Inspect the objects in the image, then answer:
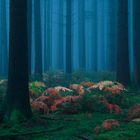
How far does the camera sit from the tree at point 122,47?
17109mm

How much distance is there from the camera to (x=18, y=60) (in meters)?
10.1

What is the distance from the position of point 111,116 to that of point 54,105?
6.41ft

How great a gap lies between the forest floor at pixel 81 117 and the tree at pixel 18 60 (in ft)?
1.86

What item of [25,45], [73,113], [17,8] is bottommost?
[73,113]

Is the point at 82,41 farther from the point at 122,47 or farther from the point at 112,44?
the point at 122,47

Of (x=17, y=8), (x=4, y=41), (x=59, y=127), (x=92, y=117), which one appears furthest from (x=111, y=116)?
(x=4, y=41)

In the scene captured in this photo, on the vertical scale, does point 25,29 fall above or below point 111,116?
above

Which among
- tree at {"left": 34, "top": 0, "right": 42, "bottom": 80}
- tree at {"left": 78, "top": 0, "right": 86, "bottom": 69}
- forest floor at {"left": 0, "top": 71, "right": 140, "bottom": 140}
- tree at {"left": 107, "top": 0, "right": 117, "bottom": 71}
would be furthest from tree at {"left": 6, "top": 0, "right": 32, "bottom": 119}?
tree at {"left": 78, "top": 0, "right": 86, "bottom": 69}

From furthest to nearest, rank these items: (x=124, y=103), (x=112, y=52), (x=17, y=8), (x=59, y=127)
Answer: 1. (x=112, y=52)
2. (x=124, y=103)
3. (x=17, y=8)
4. (x=59, y=127)

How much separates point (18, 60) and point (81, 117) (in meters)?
2.45

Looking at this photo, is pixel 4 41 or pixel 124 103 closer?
pixel 124 103

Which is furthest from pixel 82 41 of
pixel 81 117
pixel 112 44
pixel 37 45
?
pixel 81 117

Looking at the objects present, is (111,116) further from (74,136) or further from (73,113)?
(74,136)

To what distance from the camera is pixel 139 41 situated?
766 inches
